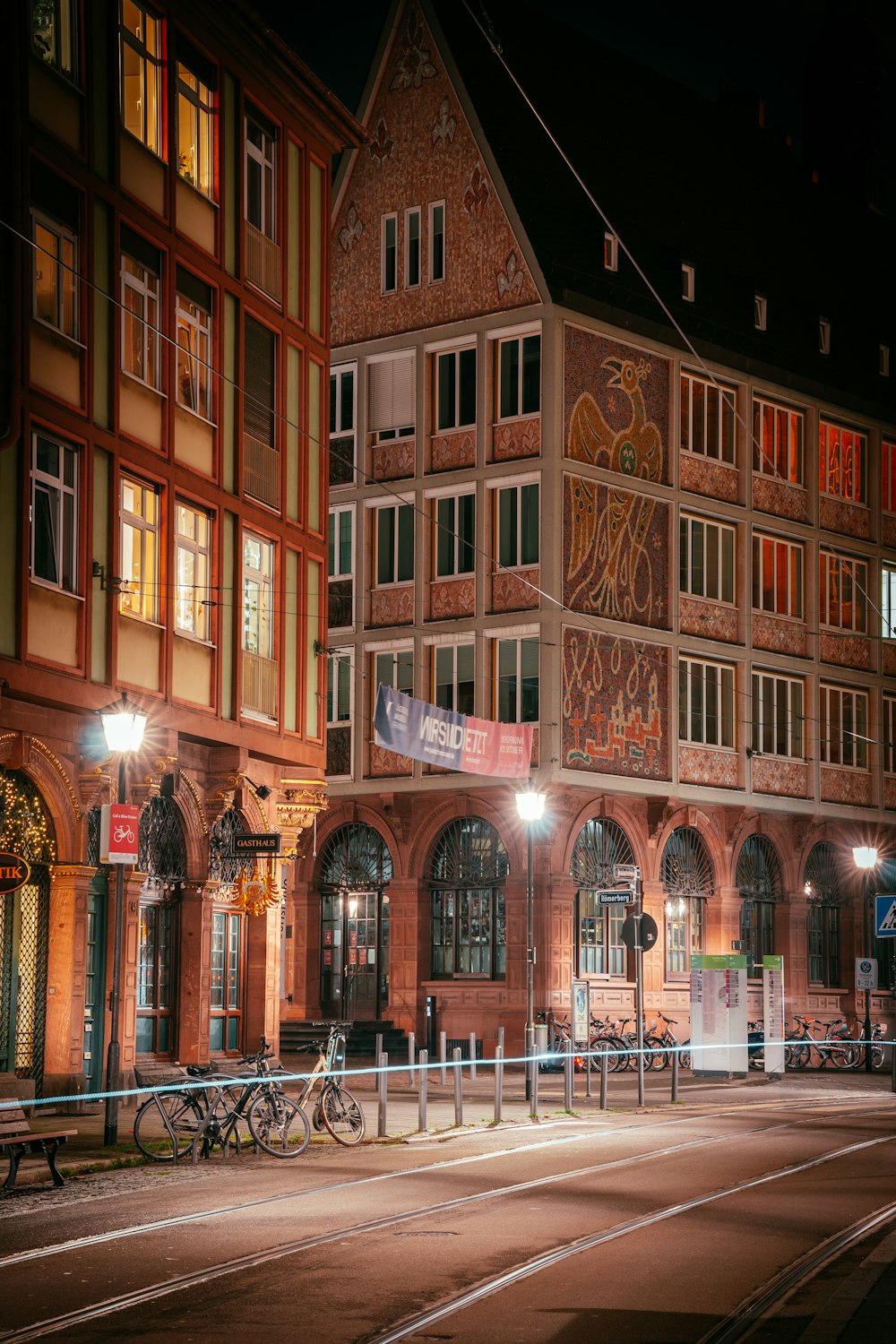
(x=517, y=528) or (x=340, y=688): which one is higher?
(x=517, y=528)

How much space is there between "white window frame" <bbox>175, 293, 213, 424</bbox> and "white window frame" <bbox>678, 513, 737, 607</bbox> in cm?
1750

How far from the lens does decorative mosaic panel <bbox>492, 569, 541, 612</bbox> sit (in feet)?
136

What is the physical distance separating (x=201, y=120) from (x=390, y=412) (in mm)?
15678

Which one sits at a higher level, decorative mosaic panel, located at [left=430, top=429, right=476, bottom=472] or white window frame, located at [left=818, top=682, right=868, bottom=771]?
decorative mosaic panel, located at [left=430, top=429, right=476, bottom=472]

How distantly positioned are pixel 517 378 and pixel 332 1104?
76.2ft

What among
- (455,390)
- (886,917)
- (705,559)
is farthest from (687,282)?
(886,917)

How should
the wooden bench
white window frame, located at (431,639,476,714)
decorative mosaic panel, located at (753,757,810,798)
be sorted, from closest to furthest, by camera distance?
1. the wooden bench
2. white window frame, located at (431,639,476,714)
3. decorative mosaic panel, located at (753,757,810,798)

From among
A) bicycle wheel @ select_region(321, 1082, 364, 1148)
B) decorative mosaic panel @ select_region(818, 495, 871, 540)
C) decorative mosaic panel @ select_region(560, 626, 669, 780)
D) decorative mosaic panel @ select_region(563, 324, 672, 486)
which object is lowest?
bicycle wheel @ select_region(321, 1082, 364, 1148)

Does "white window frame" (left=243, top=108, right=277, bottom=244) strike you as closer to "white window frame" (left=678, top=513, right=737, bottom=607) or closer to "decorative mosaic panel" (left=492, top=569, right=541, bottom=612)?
"decorative mosaic panel" (left=492, top=569, right=541, bottom=612)

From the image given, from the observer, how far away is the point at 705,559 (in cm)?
4522

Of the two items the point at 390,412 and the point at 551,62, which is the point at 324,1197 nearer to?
the point at 390,412

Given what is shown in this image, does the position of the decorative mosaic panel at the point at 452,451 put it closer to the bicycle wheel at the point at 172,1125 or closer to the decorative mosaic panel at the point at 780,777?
the decorative mosaic panel at the point at 780,777

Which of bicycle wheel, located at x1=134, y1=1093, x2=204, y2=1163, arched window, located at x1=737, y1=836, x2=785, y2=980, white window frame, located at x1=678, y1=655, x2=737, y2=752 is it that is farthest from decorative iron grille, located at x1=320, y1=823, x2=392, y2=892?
bicycle wheel, located at x1=134, y1=1093, x2=204, y2=1163

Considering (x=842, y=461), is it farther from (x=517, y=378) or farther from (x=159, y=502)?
(x=159, y=502)
